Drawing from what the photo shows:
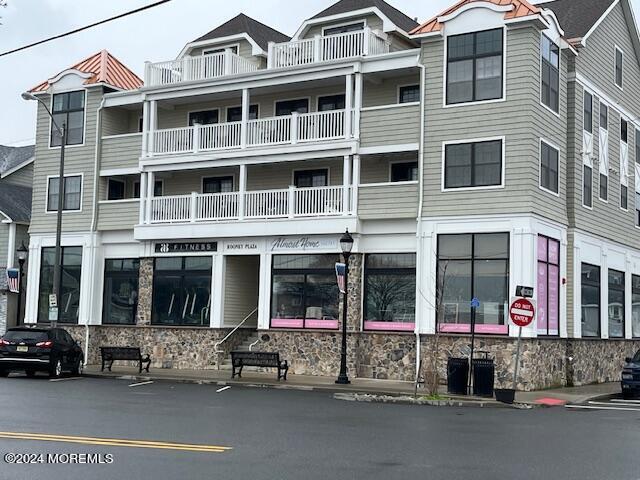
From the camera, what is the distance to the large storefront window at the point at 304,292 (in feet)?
98.9

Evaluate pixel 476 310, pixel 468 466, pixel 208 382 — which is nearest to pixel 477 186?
pixel 476 310

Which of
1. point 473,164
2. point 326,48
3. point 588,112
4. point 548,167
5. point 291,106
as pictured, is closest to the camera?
point 473,164

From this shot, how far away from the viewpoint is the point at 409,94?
100 feet

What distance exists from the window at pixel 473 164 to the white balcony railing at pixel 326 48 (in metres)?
4.78

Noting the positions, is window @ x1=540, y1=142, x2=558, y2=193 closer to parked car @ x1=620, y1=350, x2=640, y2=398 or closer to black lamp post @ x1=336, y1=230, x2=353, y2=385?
parked car @ x1=620, y1=350, x2=640, y2=398

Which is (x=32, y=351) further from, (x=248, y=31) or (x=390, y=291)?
(x=248, y=31)

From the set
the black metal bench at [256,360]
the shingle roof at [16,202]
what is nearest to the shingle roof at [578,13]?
the black metal bench at [256,360]

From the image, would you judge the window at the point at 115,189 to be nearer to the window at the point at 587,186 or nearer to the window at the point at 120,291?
the window at the point at 120,291

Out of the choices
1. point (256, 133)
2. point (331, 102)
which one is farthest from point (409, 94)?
point (256, 133)

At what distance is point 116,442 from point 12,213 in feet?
107

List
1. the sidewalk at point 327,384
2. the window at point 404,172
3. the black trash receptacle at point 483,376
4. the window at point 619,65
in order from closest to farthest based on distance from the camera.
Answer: the black trash receptacle at point 483,376
the sidewalk at point 327,384
the window at point 404,172
the window at point 619,65

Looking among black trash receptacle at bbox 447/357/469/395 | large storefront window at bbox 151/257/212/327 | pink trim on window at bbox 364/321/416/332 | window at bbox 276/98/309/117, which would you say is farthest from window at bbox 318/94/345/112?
black trash receptacle at bbox 447/357/469/395

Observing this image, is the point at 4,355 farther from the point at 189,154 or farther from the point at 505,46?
the point at 505,46

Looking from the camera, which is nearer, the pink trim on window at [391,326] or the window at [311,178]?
the pink trim on window at [391,326]
